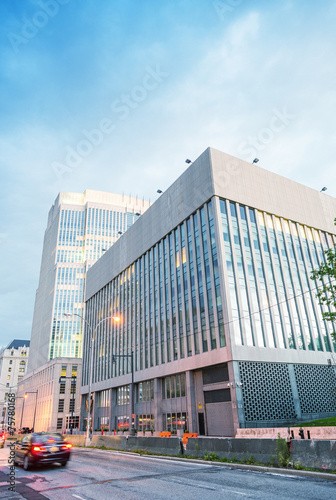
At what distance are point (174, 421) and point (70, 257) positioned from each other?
9574 centimetres

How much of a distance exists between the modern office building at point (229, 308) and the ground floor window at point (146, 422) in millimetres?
246

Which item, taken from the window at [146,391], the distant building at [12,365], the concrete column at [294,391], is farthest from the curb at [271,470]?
the distant building at [12,365]

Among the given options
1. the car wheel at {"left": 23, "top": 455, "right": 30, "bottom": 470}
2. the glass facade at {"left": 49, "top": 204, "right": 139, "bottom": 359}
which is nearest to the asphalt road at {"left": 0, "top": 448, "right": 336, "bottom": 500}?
the car wheel at {"left": 23, "top": 455, "right": 30, "bottom": 470}

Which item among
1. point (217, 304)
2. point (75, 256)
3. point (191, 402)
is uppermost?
point (75, 256)

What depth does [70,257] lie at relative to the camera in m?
129

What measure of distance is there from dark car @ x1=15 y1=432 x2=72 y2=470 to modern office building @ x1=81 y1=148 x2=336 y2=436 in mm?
21621

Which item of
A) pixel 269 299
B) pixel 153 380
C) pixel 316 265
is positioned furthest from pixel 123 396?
pixel 316 265

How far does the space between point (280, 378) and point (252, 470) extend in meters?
25.2

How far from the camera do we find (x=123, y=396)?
5700 cm

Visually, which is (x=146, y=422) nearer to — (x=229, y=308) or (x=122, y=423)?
(x=122, y=423)

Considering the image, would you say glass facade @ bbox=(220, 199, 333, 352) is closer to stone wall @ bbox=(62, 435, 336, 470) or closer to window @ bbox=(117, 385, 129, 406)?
stone wall @ bbox=(62, 435, 336, 470)

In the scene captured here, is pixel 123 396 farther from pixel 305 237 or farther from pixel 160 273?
pixel 305 237

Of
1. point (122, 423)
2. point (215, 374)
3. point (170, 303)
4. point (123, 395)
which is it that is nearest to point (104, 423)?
point (122, 423)

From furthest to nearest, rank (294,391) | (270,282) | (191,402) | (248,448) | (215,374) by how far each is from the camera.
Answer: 1. (270,282)
2. (191,402)
3. (294,391)
4. (215,374)
5. (248,448)
